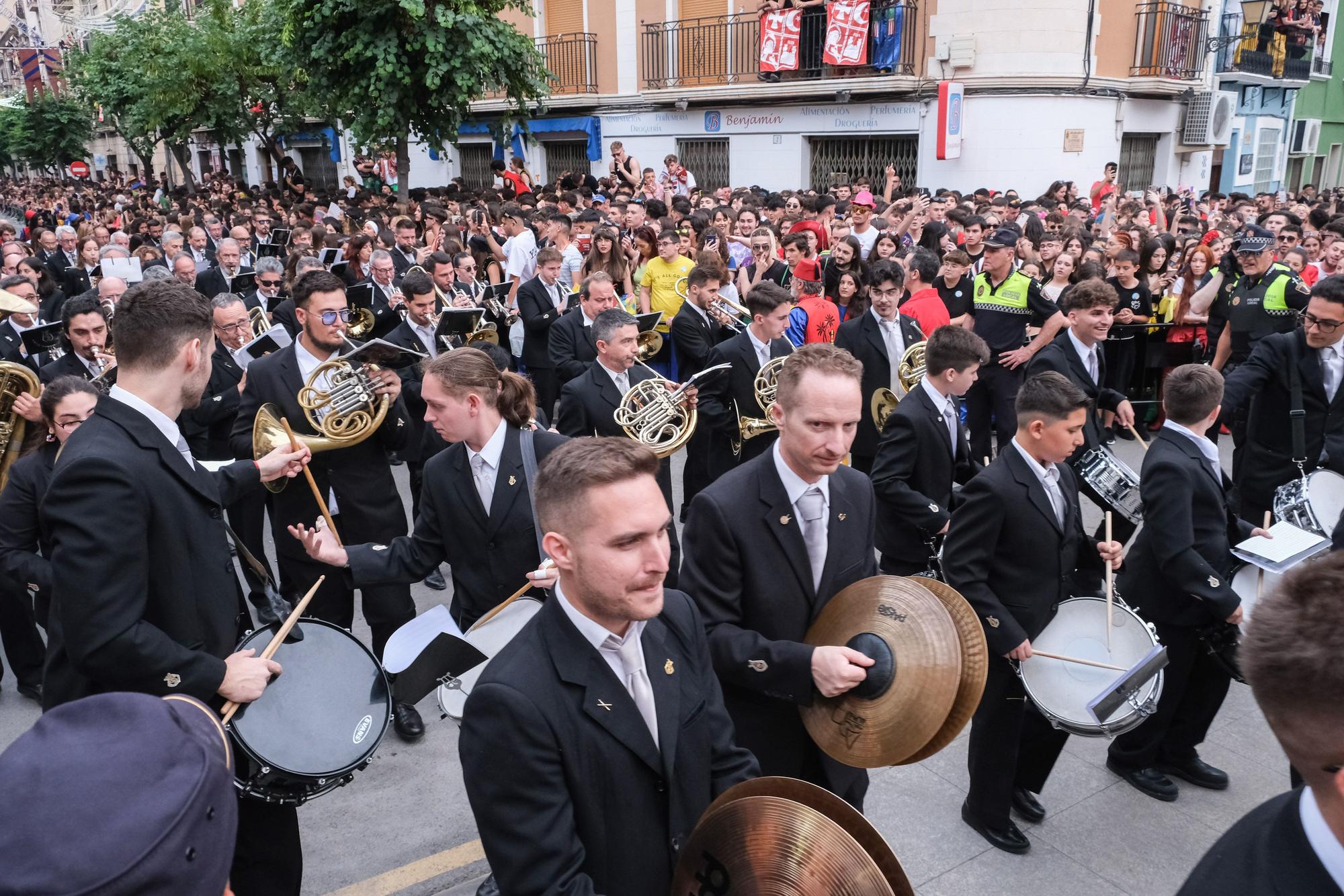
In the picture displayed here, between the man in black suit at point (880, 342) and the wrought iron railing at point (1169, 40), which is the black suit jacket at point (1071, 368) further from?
the wrought iron railing at point (1169, 40)

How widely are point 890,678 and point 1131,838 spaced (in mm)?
2219

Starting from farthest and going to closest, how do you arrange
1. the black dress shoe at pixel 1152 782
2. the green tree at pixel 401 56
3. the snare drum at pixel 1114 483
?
1. the green tree at pixel 401 56
2. the snare drum at pixel 1114 483
3. the black dress shoe at pixel 1152 782

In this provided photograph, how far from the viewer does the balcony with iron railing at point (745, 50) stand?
2052 cm

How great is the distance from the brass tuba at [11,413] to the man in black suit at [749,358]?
13.1ft

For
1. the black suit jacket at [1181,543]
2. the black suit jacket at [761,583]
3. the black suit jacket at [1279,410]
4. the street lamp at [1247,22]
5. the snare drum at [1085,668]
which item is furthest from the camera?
the street lamp at [1247,22]

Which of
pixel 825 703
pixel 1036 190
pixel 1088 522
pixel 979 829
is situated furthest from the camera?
pixel 1036 190

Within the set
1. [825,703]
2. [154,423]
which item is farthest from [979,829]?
[154,423]

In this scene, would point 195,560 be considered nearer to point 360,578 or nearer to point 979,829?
point 360,578

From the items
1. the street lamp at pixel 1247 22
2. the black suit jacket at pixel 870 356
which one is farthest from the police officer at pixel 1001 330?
the street lamp at pixel 1247 22

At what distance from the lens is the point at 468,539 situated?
4035mm

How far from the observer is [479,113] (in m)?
29.5

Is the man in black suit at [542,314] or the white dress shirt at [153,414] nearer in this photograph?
the white dress shirt at [153,414]

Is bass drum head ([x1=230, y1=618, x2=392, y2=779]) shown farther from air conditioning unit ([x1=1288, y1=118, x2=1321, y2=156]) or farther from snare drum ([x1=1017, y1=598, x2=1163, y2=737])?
air conditioning unit ([x1=1288, y1=118, x2=1321, y2=156])

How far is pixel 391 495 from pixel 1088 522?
5.40m
